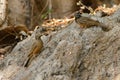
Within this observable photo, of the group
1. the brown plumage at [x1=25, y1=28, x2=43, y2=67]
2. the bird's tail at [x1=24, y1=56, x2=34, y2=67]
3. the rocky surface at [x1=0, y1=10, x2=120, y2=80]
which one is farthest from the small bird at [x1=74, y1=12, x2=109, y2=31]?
the bird's tail at [x1=24, y1=56, x2=34, y2=67]

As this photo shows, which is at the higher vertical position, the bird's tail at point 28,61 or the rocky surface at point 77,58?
the rocky surface at point 77,58

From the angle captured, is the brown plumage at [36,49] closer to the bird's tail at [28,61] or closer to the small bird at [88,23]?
the bird's tail at [28,61]

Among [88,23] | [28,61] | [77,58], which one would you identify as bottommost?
[28,61]

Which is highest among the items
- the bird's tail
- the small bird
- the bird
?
the small bird

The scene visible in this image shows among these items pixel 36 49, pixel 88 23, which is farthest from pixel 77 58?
pixel 36 49

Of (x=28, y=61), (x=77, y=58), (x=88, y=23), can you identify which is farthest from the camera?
(x=28, y=61)

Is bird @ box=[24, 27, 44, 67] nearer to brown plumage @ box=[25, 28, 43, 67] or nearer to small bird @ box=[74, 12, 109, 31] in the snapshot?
brown plumage @ box=[25, 28, 43, 67]

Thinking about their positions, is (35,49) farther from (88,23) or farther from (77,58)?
(77,58)

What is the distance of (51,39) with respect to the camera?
7.39 meters

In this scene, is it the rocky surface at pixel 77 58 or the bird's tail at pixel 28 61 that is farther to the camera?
the bird's tail at pixel 28 61

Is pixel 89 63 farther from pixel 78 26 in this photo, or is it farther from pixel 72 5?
pixel 72 5

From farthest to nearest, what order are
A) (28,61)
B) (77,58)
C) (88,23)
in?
(28,61), (88,23), (77,58)

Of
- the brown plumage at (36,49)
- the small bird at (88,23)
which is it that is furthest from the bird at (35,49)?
the small bird at (88,23)

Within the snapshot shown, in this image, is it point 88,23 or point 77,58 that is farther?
point 88,23
